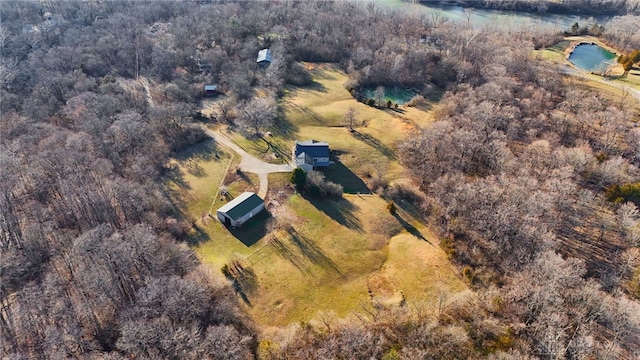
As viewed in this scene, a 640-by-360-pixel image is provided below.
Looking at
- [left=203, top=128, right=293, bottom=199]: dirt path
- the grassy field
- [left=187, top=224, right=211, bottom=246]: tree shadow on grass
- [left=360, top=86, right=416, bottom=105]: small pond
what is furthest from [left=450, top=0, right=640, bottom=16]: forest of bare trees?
[left=187, top=224, right=211, bottom=246]: tree shadow on grass

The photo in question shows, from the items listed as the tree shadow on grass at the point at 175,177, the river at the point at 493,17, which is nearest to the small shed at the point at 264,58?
the tree shadow on grass at the point at 175,177

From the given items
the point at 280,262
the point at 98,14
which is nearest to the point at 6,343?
the point at 280,262

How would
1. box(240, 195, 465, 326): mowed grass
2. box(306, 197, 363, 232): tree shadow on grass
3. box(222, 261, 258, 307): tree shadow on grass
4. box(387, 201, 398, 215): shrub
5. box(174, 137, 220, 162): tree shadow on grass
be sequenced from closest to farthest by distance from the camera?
1. box(240, 195, 465, 326): mowed grass
2. box(222, 261, 258, 307): tree shadow on grass
3. box(306, 197, 363, 232): tree shadow on grass
4. box(387, 201, 398, 215): shrub
5. box(174, 137, 220, 162): tree shadow on grass

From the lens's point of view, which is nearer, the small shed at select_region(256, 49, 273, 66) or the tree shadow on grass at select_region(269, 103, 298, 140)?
the tree shadow on grass at select_region(269, 103, 298, 140)

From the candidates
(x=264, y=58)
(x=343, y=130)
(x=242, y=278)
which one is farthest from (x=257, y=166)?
(x=264, y=58)

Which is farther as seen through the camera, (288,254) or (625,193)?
(625,193)

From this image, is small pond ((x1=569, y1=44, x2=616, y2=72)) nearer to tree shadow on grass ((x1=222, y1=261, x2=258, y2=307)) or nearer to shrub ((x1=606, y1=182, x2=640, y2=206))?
shrub ((x1=606, y1=182, x2=640, y2=206))

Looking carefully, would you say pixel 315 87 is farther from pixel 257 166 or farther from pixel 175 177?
pixel 175 177
